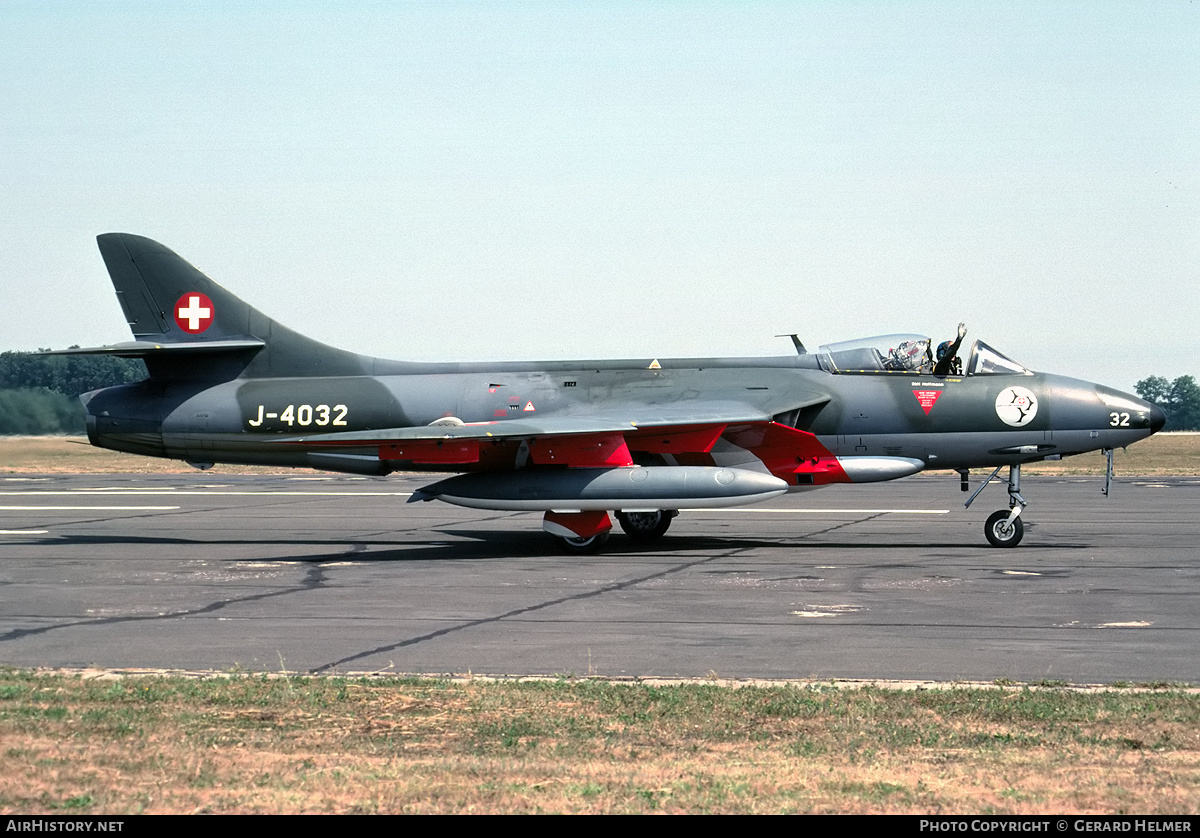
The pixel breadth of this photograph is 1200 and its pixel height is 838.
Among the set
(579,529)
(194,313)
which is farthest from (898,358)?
(194,313)

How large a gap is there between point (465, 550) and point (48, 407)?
23180mm

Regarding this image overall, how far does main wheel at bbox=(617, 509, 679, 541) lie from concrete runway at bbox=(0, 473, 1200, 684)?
0.72 meters

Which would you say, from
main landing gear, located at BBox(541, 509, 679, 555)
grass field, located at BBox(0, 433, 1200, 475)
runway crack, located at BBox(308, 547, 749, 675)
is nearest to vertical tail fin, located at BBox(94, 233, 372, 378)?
main landing gear, located at BBox(541, 509, 679, 555)

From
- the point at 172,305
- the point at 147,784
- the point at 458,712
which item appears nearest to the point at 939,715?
the point at 458,712

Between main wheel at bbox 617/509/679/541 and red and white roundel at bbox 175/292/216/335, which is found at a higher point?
red and white roundel at bbox 175/292/216/335

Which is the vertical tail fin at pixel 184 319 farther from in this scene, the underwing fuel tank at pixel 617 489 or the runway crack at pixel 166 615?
the runway crack at pixel 166 615

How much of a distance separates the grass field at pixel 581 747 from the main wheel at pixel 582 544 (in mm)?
9842

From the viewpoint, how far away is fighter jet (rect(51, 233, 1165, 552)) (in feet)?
61.9

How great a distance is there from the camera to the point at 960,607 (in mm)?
12953

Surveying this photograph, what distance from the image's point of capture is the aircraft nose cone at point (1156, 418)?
755 inches

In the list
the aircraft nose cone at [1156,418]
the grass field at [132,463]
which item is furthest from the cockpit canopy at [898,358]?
the grass field at [132,463]

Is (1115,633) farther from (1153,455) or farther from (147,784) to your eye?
(1153,455)

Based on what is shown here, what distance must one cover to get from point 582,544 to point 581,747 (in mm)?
11747

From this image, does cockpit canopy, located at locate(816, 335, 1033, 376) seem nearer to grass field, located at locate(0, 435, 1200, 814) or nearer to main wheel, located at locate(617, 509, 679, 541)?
main wheel, located at locate(617, 509, 679, 541)
